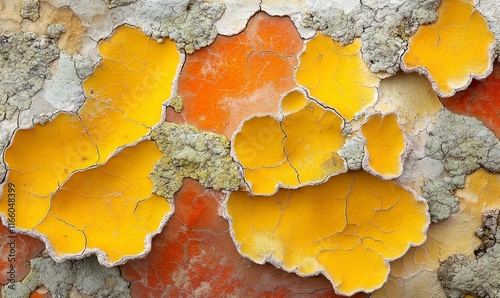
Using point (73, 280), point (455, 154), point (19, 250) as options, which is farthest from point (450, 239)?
point (19, 250)

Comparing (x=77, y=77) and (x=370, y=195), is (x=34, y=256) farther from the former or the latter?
(x=370, y=195)

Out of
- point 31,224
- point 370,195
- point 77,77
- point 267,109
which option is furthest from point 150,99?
point 370,195

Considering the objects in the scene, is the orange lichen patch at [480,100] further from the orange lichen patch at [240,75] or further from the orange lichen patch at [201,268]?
the orange lichen patch at [201,268]

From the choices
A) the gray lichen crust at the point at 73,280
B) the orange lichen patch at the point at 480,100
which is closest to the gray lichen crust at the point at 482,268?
the orange lichen patch at the point at 480,100

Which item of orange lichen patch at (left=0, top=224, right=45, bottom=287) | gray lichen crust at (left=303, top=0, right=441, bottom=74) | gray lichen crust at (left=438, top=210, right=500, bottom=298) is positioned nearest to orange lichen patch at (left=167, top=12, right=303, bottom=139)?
gray lichen crust at (left=303, top=0, right=441, bottom=74)

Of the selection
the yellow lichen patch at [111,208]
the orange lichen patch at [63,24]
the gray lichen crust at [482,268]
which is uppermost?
the orange lichen patch at [63,24]

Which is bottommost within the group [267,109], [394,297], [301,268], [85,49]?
[394,297]

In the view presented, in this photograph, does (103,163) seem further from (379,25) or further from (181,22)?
(379,25)
